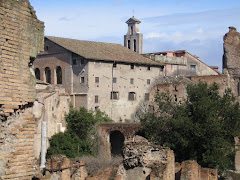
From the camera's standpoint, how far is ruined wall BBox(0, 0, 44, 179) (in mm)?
9234

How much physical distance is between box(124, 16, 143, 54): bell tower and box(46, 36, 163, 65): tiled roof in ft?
8.39

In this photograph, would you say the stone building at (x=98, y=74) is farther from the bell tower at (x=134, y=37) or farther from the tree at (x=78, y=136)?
the bell tower at (x=134, y=37)

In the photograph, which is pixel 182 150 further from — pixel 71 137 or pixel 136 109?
pixel 136 109

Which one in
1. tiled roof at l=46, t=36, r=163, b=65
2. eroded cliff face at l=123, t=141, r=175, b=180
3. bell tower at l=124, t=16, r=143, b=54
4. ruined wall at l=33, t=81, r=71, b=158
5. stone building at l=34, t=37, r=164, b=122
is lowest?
eroded cliff face at l=123, t=141, r=175, b=180

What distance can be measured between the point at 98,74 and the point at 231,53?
958 cm

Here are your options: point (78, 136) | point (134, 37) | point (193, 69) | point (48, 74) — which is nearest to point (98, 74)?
point (48, 74)

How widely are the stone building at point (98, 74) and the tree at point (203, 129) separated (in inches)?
477

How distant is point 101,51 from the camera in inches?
1532

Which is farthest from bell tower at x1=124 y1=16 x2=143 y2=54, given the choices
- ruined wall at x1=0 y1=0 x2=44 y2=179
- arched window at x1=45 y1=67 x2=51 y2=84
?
ruined wall at x1=0 y1=0 x2=44 y2=179

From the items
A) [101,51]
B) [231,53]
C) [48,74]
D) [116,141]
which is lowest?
[116,141]

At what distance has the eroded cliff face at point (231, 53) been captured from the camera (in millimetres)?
35844

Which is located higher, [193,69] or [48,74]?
[193,69]

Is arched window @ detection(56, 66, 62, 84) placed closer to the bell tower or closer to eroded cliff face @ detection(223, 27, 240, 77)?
the bell tower

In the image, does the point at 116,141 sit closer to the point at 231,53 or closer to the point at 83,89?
the point at 83,89
